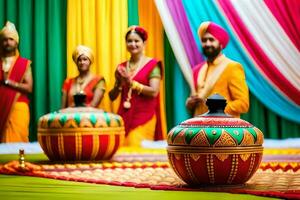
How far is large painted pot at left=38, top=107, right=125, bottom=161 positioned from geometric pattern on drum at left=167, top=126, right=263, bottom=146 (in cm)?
118

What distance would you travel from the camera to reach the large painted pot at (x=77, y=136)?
133 inches

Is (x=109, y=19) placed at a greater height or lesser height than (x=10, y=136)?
greater

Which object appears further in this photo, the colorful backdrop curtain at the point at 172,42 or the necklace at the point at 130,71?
the colorful backdrop curtain at the point at 172,42

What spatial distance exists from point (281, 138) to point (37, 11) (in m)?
2.40

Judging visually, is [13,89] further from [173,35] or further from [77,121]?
[77,121]

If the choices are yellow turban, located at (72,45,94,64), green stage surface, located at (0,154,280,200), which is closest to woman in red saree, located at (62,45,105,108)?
yellow turban, located at (72,45,94,64)

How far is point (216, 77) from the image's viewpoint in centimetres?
461

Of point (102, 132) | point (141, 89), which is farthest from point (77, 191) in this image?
point (141, 89)

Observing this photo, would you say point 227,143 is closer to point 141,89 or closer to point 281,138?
point 141,89

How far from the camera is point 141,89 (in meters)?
4.94

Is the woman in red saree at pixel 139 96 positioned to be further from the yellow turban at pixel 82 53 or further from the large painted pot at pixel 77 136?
the large painted pot at pixel 77 136

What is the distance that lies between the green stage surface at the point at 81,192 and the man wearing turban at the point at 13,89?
115 inches

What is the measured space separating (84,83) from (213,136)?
316cm

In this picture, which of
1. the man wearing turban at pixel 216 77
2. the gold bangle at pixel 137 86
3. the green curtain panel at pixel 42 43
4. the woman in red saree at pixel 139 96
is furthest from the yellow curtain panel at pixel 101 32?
the man wearing turban at pixel 216 77
